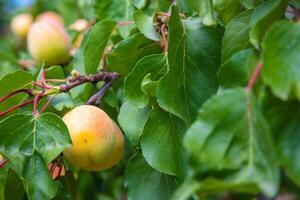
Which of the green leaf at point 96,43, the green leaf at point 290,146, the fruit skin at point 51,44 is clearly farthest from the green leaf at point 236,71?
the fruit skin at point 51,44

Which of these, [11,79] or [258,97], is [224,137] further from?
[11,79]

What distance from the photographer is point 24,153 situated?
2.73 ft

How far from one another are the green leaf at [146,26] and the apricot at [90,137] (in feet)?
0.48

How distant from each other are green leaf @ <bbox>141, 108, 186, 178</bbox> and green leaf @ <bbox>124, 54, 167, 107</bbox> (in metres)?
0.04

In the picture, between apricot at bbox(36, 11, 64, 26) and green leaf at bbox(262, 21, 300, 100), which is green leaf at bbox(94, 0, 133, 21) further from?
green leaf at bbox(262, 21, 300, 100)

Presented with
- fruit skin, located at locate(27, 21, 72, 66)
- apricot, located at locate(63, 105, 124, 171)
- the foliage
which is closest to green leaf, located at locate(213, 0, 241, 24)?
the foliage

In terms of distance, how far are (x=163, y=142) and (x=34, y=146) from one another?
189mm

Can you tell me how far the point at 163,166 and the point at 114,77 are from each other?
0.86 ft

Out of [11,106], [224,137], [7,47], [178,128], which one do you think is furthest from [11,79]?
[7,47]

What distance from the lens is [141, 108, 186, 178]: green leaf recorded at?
790 millimetres

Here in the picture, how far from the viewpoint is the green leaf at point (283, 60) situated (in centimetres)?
57

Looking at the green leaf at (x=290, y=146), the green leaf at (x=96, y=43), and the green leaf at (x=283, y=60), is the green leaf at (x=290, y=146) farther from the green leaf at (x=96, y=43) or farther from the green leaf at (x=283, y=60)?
the green leaf at (x=96, y=43)

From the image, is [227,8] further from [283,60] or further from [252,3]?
[283,60]

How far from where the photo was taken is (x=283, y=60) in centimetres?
59
